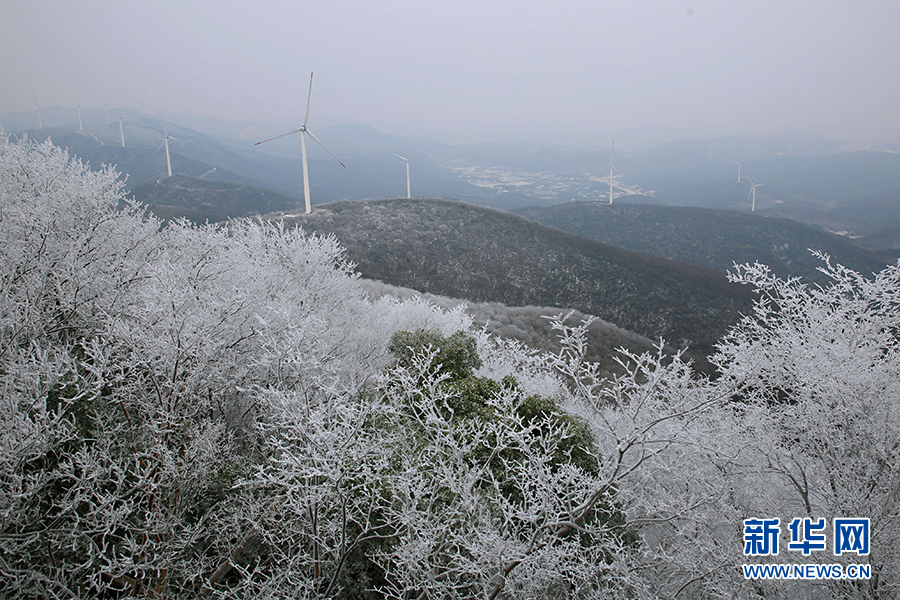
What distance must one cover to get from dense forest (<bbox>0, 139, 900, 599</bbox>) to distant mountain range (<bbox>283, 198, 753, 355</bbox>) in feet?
173

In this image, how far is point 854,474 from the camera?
8336 mm

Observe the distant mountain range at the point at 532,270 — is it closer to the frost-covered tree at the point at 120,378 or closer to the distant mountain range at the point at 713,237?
the distant mountain range at the point at 713,237

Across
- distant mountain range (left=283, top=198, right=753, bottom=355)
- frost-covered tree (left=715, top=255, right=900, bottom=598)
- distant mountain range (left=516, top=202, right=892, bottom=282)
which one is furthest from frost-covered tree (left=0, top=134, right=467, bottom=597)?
distant mountain range (left=516, top=202, right=892, bottom=282)

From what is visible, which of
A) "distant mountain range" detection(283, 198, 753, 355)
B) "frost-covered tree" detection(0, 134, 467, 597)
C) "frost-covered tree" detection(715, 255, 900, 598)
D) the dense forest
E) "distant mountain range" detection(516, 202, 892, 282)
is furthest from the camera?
"distant mountain range" detection(516, 202, 892, 282)

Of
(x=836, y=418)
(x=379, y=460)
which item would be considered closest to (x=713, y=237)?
(x=836, y=418)

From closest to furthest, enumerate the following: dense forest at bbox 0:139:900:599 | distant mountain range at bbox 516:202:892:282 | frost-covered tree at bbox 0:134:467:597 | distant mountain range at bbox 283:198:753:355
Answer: dense forest at bbox 0:139:900:599 < frost-covered tree at bbox 0:134:467:597 < distant mountain range at bbox 283:198:753:355 < distant mountain range at bbox 516:202:892:282

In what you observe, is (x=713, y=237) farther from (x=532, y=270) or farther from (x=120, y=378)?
(x=120, y=378)

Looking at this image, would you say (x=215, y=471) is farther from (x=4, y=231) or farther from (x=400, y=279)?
(x=400, y=279)

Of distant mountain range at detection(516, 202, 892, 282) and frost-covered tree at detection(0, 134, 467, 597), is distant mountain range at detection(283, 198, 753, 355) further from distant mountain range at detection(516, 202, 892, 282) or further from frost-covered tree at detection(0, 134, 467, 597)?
frost-covered tree at detection(0, 134, 467, 597)

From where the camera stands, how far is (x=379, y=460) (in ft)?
27.2

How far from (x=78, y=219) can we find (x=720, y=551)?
2175 centimetres

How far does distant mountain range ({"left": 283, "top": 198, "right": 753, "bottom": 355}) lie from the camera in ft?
212

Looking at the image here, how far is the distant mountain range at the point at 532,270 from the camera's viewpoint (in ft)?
212

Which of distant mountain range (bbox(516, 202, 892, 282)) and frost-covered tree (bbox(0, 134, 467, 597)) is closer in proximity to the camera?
frost-covered tree (bbox(0, 134, 467, 597))
